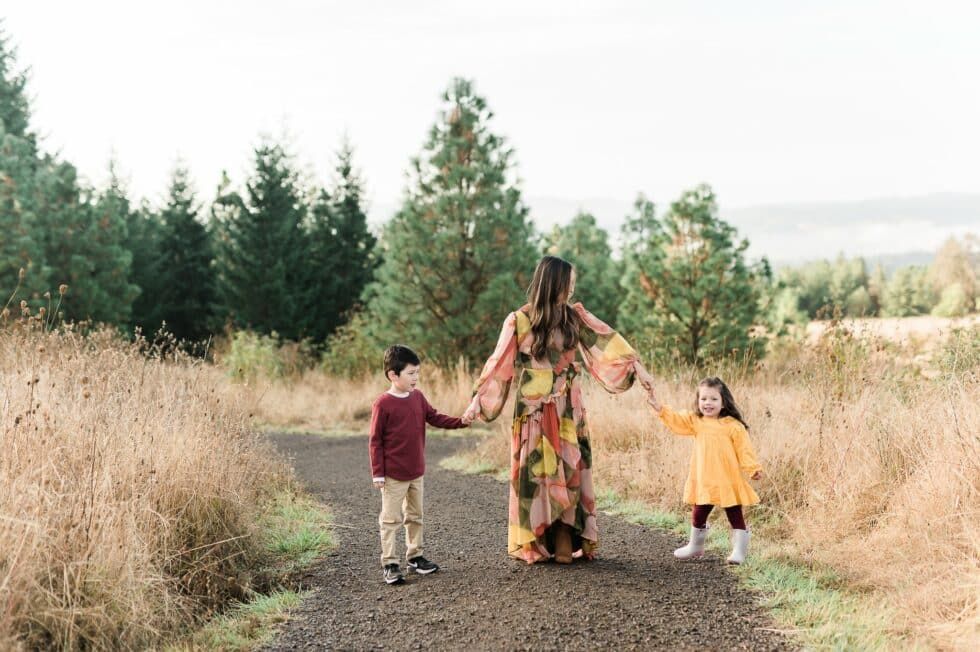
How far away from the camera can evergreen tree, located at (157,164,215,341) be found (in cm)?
2491

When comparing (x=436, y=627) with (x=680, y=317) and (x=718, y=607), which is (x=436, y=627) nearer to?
(x=718, y=607)

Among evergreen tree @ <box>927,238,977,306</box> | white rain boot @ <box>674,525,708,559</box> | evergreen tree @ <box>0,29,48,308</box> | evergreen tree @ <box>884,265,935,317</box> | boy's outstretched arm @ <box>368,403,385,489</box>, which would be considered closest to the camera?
boy's outstretched arm @ <box>368,403,385,489</box>

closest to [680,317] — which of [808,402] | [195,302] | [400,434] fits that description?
[808,402]

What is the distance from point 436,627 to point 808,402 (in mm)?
4895

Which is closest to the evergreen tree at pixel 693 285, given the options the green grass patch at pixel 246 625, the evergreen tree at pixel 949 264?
the green grass patch at pixel 246 625

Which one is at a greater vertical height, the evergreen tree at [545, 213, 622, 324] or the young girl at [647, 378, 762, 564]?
the evergreen tree at [545, 213, 622, 324]

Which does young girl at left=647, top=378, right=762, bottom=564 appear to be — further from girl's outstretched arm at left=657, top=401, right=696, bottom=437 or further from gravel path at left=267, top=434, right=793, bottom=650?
gravel path at left=267, top=434, right=793, bottom=650

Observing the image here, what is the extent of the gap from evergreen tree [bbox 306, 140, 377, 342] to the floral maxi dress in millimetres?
16977

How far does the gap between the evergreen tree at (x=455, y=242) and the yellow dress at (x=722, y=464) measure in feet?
34.2

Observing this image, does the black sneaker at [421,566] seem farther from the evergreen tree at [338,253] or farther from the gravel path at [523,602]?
the evergreen tree at [338,253]

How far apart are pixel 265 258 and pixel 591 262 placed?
9248 mm

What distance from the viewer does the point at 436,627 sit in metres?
4.27

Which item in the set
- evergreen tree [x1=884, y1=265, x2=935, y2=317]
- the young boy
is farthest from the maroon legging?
evergreen tree [x1=884, y1=265, x2=935, y2=317]

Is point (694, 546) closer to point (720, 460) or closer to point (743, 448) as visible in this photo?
point (720, 460)
